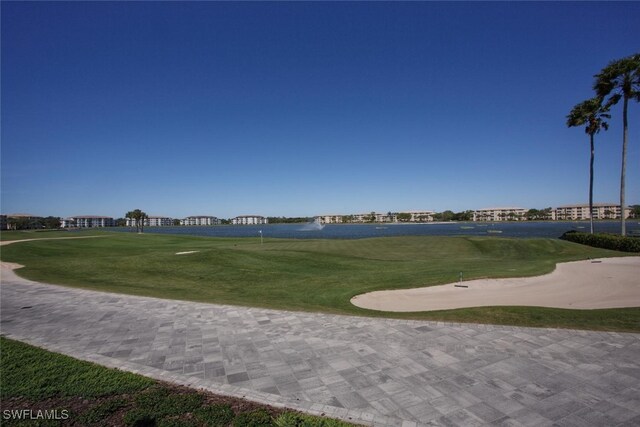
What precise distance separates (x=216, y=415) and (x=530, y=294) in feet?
39.2

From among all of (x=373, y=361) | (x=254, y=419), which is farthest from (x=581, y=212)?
(x=254, y=419)

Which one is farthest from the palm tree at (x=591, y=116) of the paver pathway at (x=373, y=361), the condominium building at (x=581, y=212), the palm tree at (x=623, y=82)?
the condominium building at (x=581, y=212)

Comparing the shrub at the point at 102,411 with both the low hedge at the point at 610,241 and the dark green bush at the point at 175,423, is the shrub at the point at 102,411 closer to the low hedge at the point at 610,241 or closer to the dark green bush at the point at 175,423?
the dark green bush at the point at 175,423

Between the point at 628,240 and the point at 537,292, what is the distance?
61.7 ft

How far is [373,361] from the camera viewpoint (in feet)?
18.4

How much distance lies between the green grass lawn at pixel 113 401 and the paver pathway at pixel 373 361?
12.7 inches

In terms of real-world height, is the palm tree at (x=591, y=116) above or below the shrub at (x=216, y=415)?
above

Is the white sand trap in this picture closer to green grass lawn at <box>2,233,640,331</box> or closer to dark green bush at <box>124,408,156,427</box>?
green grass lawn at <box>2,233,640,331</box>

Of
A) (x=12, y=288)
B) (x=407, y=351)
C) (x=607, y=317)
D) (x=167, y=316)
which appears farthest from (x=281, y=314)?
(x=12, y=288)

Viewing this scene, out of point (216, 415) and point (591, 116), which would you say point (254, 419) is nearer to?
point (216, 415)

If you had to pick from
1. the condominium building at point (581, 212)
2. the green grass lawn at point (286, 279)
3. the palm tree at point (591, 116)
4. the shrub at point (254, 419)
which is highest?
the palm tree at point (591, 116)

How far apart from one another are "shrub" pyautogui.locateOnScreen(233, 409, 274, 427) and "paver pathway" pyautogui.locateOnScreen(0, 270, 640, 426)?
0.38 m

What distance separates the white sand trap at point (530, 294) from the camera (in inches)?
410

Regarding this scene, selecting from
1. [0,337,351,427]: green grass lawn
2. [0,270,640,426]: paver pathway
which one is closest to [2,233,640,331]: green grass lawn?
[0,270,640,426]: paver pathway
